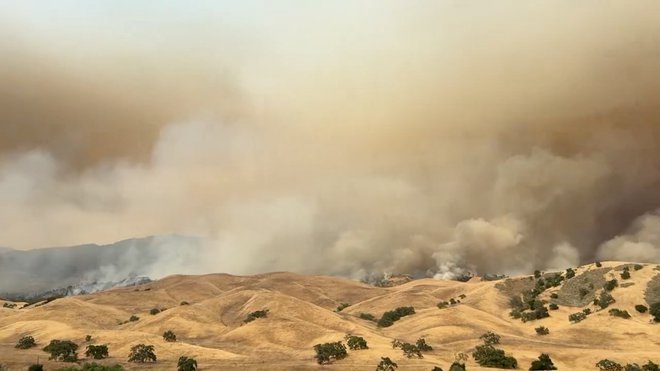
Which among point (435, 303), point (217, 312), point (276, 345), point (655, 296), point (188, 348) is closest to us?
point (188, 348)

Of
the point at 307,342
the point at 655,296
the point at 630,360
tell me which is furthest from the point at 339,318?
the point at 655,296

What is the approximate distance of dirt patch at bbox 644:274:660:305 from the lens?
71.4 m

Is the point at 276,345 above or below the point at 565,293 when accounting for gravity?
below

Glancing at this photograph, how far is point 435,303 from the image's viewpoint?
96438 mm

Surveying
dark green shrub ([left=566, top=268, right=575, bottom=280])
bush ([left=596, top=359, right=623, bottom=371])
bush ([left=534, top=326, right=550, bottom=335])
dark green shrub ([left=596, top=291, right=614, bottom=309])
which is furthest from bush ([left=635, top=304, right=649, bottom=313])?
bush ([left=596, top=359, right=623, bottom=371])

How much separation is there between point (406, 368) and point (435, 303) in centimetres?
6006

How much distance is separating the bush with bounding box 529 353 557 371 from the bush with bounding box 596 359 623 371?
12.7ft

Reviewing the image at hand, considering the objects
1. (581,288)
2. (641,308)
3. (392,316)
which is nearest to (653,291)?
(641,308)

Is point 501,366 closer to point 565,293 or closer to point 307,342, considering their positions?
point 307,342

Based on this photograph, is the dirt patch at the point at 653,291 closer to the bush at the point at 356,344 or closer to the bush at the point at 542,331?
the bush at the point at 542,331

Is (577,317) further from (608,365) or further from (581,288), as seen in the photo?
(608,365)

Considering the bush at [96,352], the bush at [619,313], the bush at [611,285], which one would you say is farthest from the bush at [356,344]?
the bush at [611,285]

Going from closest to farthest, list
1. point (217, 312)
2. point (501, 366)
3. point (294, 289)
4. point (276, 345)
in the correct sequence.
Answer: point (501, 366)
point (276, 345)
point (217, 312)
point (294, 289)

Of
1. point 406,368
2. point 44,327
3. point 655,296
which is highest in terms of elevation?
point 655,296
